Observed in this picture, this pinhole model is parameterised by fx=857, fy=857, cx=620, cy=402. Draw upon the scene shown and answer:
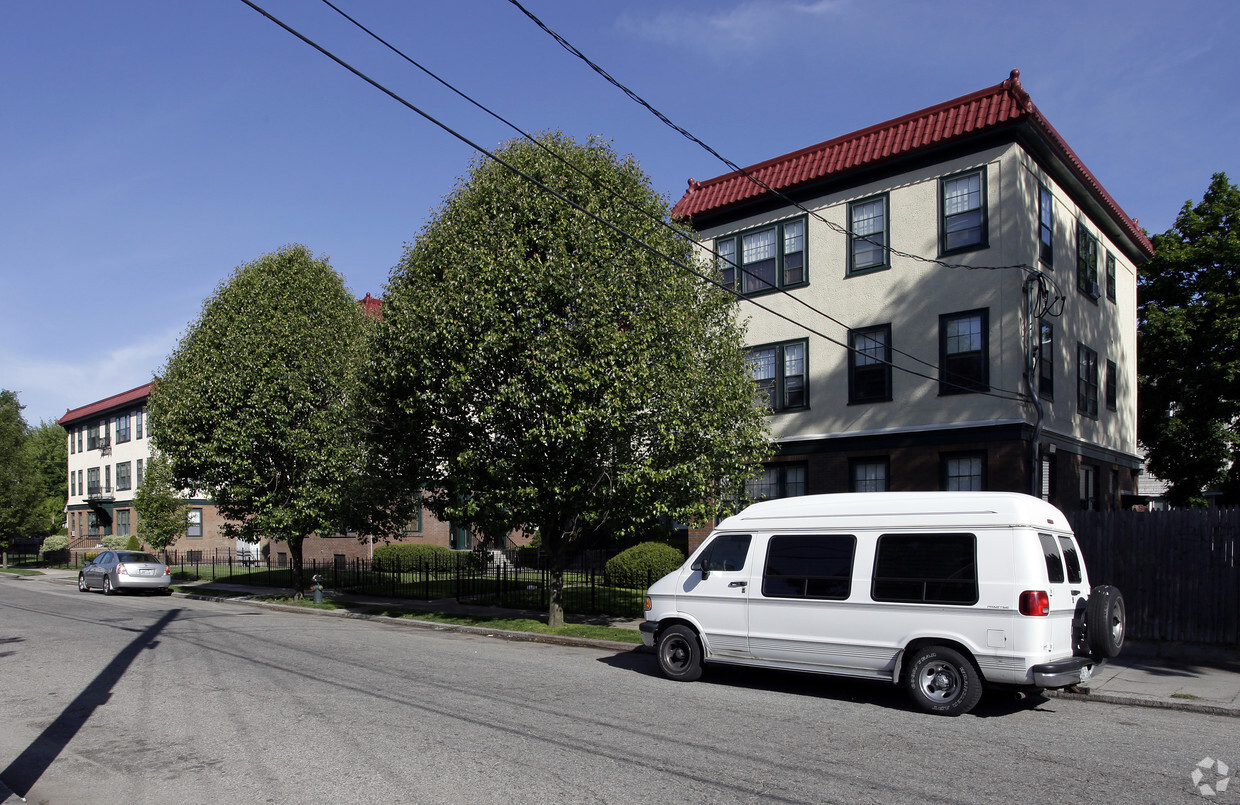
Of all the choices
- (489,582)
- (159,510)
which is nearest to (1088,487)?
(489,582)

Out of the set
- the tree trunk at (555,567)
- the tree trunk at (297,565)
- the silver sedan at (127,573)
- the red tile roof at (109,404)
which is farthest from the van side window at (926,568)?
the red tile roof at (109,404)

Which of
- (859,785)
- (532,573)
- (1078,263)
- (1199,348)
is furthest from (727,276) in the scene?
(859,785)

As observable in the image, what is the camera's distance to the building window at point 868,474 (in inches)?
814

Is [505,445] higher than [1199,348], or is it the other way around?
[1199,348]

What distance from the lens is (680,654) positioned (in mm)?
11617

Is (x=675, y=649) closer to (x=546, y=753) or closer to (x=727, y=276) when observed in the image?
(x=546, y=753)

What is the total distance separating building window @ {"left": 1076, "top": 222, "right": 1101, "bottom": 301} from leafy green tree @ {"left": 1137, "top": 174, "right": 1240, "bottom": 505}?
656 cm

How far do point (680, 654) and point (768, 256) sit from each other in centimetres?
1404

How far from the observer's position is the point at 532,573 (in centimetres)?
2933

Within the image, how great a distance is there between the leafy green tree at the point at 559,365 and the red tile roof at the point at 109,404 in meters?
39.4

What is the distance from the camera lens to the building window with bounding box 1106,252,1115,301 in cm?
2419

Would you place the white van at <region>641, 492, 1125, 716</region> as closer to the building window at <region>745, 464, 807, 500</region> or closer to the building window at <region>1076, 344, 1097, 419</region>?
the building window at <region>745, 464, 807, 500</region>

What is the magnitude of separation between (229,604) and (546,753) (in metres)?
20.6

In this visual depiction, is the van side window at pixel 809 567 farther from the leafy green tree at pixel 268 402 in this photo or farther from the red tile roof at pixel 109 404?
the red tile roof at pixel 109 404
